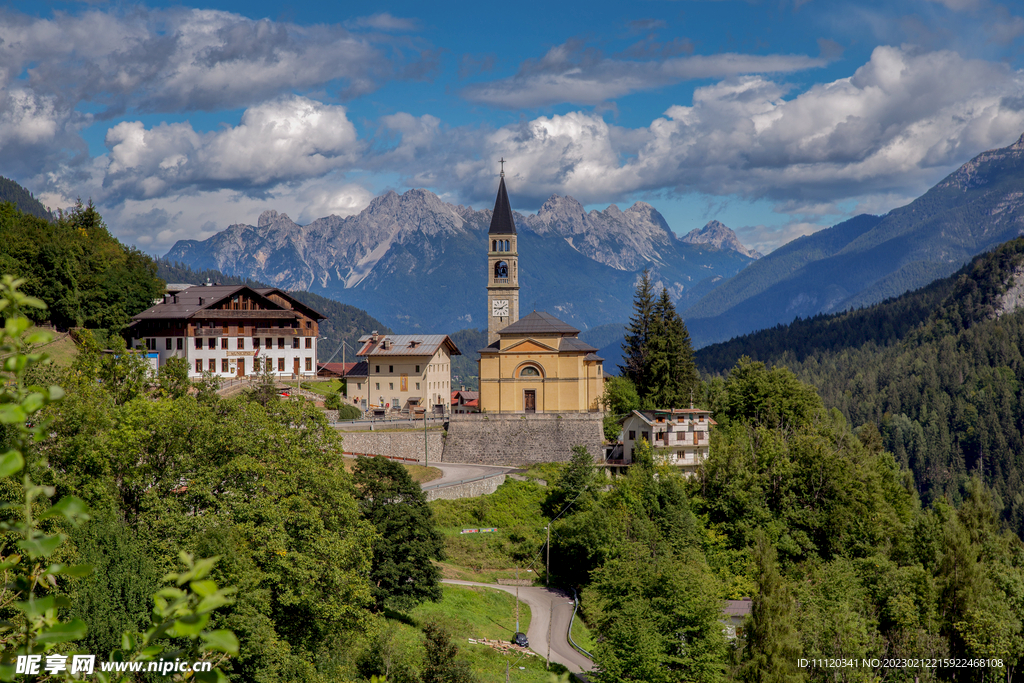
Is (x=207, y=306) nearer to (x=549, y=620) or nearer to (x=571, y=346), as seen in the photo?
(x=571, y=346)

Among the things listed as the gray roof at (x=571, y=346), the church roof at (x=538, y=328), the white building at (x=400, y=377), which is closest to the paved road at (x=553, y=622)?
the gray roof at (x=571, y=346)

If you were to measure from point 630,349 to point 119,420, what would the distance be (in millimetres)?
53612

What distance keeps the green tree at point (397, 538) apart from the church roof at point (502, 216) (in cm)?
5567

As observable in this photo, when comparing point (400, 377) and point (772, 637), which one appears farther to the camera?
point (400, 377)

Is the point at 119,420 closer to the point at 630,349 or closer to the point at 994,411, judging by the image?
the point at 630,349

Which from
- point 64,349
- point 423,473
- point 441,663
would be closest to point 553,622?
point 423,473

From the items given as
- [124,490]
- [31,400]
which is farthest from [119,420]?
[31,400]

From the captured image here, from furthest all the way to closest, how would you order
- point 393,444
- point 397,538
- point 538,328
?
point 538,328, point 393,444, point 397,538

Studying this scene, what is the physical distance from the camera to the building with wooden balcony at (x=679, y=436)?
206 ft

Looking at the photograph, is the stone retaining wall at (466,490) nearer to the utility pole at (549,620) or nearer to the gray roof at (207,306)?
the utility pole at (549,620)

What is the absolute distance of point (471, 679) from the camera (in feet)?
106

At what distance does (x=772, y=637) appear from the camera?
37.1 metres

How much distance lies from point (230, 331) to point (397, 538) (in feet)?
145

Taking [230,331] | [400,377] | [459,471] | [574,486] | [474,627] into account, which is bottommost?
[474,627]
